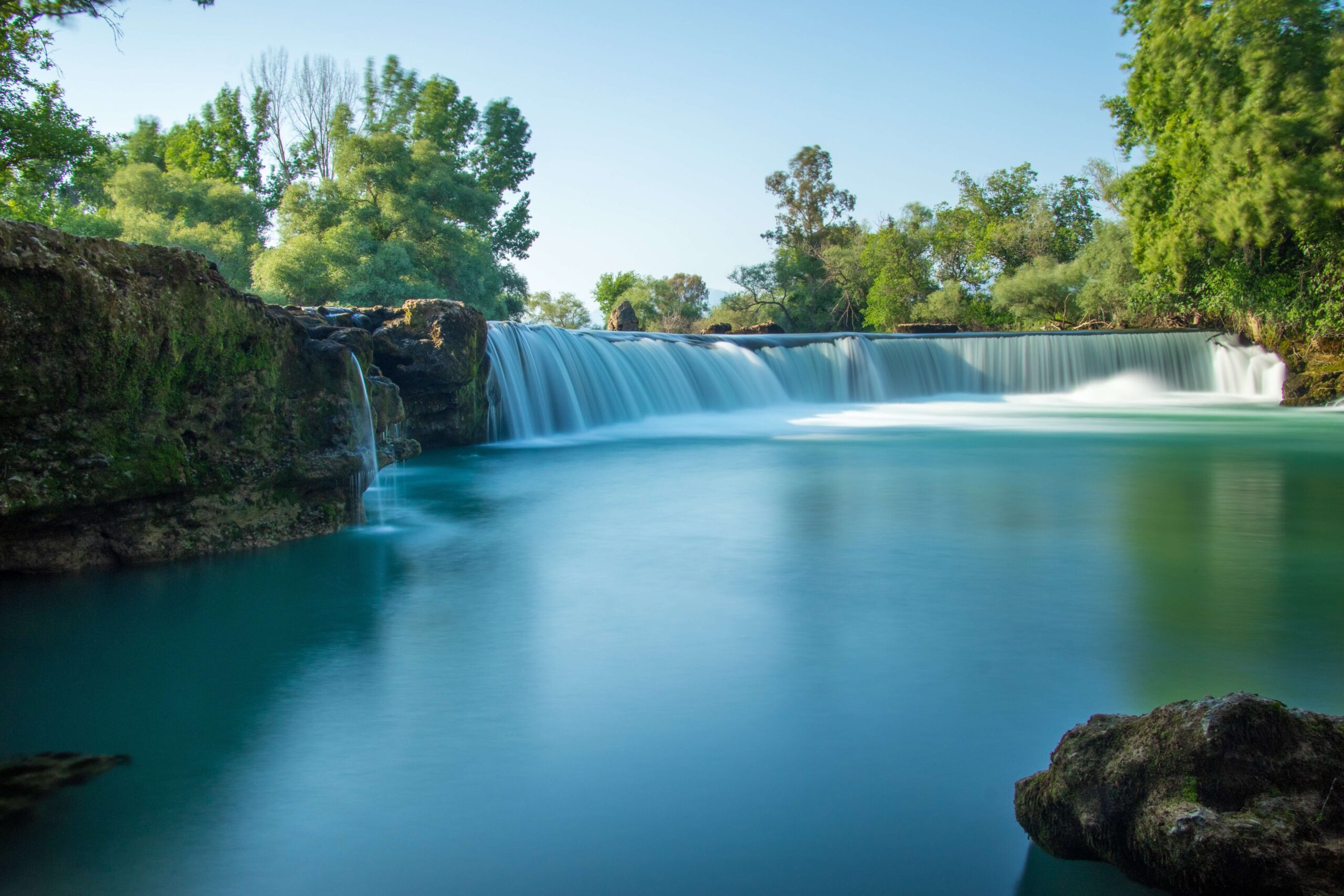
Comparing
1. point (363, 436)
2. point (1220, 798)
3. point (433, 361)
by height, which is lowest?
point (1220, 798)

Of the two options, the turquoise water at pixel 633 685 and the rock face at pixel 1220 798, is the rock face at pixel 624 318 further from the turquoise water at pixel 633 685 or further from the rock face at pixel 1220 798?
the rock face at pixel 1220 798

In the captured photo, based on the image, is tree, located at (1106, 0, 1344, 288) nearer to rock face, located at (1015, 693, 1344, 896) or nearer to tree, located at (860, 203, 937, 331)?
tree, located at (860, 203, 937, 331)

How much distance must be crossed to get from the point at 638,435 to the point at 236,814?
12.2m

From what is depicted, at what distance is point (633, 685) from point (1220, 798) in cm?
202

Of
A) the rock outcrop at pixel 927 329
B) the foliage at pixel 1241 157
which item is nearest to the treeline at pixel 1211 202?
the foliage at pixel 1241 157

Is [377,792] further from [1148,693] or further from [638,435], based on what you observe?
[638,435]

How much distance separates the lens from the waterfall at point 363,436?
618 centimetres

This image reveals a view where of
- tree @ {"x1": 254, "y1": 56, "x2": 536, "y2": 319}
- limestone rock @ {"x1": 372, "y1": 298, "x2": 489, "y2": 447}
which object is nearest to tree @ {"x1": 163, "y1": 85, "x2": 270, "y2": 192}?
tree @ {"x1": 254, "y1": 56, "x2": 536, "y2": 319}

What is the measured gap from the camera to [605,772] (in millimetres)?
2557

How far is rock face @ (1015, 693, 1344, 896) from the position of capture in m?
1.56

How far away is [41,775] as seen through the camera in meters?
2.54

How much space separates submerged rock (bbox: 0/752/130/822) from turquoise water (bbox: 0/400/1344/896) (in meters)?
0.08

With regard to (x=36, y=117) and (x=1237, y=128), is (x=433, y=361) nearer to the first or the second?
(x=36, y=117)

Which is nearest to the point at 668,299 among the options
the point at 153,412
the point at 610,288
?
the point at 610,288
